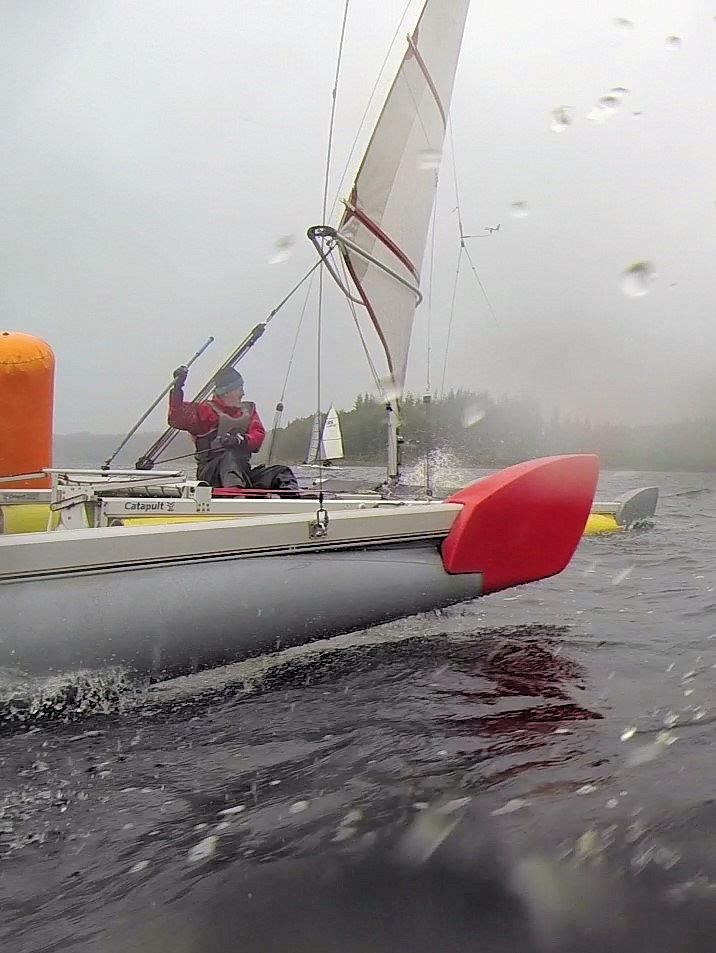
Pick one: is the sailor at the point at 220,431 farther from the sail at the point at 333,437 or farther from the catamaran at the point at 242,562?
the sail at the point at 333,437

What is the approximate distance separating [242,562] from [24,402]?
6.87 ft

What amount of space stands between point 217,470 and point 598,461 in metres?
2.59

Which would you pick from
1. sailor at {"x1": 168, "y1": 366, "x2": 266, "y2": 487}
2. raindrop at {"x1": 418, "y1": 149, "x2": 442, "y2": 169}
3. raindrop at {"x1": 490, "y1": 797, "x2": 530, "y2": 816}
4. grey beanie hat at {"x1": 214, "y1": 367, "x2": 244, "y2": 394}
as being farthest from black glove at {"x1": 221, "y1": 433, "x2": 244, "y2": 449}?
raindrop at {"x1": 490, "y1": 797, "x2": 530, "y2": 816}

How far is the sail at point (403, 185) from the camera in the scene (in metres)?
7.21

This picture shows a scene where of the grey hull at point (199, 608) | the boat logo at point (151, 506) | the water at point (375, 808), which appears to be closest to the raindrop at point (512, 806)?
the water at point (375, 808)

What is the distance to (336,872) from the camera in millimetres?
2072

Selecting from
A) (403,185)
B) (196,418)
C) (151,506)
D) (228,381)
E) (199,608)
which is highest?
(403,185)

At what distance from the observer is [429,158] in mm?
7691

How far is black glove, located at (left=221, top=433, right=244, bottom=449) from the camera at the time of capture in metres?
5.62

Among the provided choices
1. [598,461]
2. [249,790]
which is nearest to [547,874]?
[249,790]

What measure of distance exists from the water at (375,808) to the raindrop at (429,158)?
5088 millimetres

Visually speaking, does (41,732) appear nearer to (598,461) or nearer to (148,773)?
(148,773)

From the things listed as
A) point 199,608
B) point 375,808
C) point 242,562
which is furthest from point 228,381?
point 375,808

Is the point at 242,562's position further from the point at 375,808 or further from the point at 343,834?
the point at 343,834
